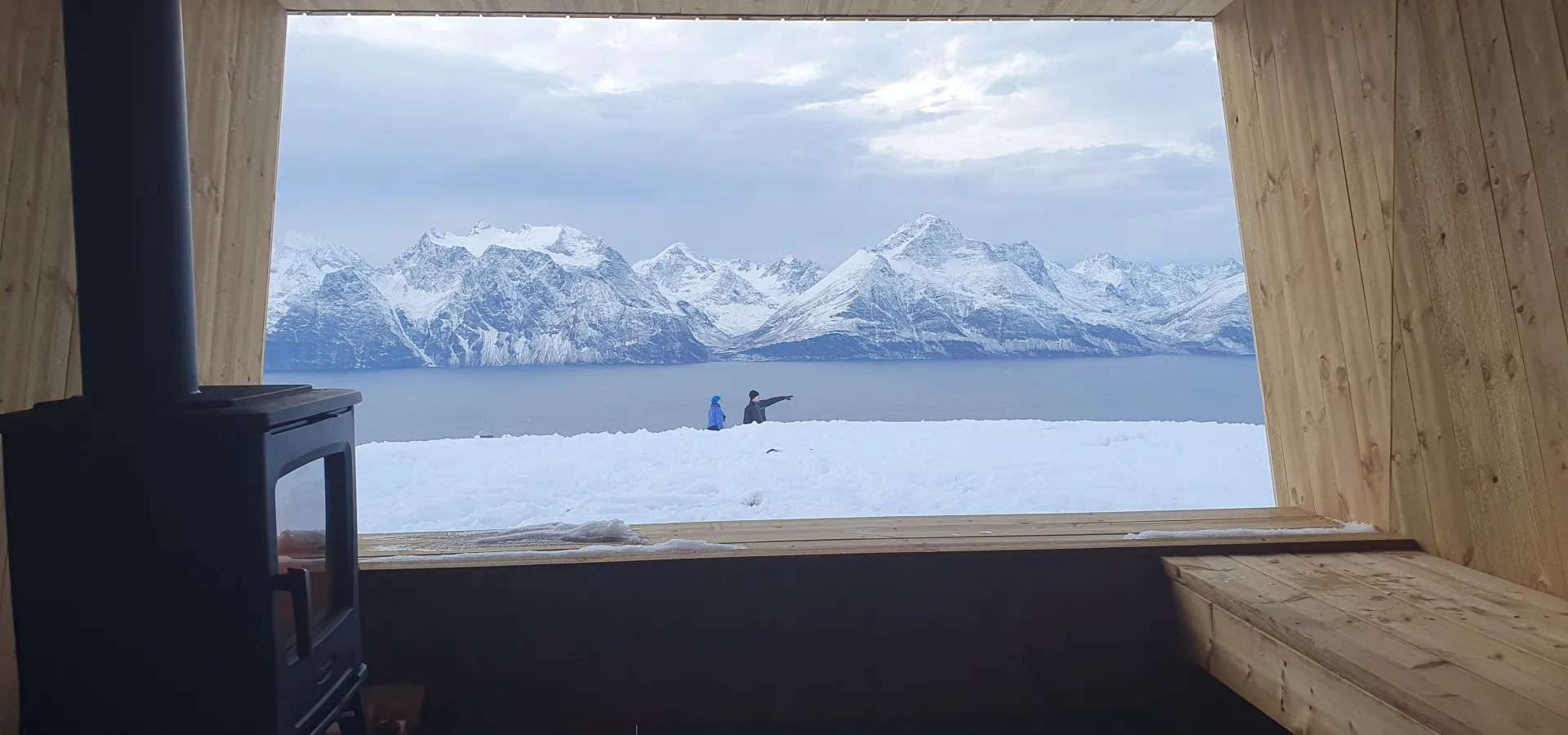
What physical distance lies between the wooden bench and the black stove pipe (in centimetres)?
214

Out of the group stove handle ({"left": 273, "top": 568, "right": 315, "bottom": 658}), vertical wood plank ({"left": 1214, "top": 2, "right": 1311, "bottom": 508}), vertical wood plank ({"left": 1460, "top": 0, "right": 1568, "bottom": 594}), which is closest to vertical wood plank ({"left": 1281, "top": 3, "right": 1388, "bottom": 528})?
vertical wood plank ({"left": 1214, "top": 2, "right": 1311, "bottom": 508})

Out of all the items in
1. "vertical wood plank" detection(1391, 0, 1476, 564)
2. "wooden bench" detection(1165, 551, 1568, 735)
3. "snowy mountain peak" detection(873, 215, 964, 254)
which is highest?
"snowy mountain peak" detection(873, 215, 964, 254)

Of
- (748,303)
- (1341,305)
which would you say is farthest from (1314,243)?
(748,303)

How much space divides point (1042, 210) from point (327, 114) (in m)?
8.98

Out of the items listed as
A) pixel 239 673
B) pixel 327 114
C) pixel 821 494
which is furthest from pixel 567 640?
pixel 327 114

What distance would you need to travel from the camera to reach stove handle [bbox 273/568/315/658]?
4.18 feet

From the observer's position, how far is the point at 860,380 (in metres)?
9.98

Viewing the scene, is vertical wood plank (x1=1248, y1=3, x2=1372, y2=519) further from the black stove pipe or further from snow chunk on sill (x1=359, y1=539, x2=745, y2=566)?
the black stove pipe

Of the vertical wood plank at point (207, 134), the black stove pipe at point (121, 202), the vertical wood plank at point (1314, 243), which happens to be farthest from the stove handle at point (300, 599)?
the vertical wood plank at point (1314, 243)

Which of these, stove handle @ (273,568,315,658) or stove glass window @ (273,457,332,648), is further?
stove glass window @ (273,457,332,648)

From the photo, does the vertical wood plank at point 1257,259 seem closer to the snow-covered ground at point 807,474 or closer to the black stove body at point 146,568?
the snow-covered ground at point 807,474

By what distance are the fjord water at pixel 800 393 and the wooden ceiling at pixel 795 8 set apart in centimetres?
437

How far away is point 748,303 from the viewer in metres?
10.5

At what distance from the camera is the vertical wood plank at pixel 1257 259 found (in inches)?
102
